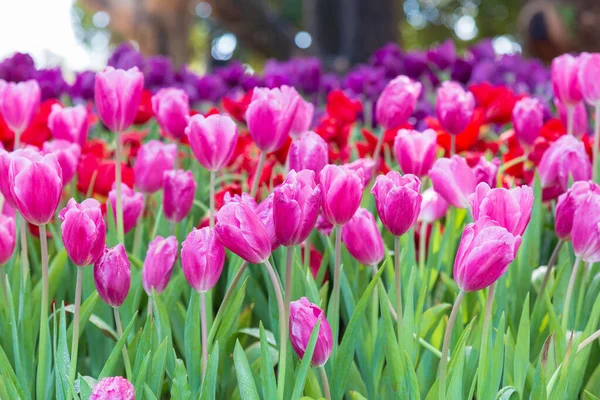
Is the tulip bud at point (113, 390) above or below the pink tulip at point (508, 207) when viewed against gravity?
below

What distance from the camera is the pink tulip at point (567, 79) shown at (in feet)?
4.68

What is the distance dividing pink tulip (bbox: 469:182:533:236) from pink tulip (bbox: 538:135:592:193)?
43 cm

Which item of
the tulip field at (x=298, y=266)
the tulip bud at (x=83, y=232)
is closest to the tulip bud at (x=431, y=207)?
the tulip field at (x=298, y=266)

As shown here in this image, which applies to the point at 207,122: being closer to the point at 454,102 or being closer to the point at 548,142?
the point at 454,102

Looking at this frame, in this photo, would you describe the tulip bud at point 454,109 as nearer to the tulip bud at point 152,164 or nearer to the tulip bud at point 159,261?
the tulip bud at point 152,164

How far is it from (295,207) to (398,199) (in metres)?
0.15

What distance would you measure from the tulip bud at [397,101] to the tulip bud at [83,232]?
2.17 ft

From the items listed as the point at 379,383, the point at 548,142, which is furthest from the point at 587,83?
the point at 379,383

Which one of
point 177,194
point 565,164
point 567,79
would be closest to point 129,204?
point 177,194

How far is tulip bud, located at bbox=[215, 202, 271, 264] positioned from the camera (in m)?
0.81

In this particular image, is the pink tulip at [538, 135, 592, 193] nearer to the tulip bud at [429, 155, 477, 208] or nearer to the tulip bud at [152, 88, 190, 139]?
the tulip bud at [429, 155, 477, 208]

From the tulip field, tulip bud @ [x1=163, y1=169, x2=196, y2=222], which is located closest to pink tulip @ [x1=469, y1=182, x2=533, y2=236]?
the tulip field

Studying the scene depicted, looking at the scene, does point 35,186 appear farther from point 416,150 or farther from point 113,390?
point 416,150

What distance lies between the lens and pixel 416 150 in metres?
1.22
